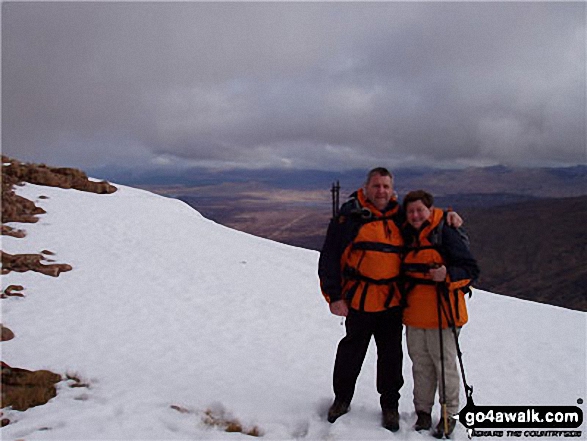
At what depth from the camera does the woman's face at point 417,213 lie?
454 centimetres

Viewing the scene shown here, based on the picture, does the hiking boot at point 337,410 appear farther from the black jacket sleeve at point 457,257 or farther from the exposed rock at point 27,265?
the exposed rock at point 27,265

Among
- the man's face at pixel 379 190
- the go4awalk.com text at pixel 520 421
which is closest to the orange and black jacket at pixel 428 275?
the man's face at pixel 379 190

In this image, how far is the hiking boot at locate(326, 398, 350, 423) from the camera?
17.2 ft

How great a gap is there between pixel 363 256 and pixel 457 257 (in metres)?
1.06

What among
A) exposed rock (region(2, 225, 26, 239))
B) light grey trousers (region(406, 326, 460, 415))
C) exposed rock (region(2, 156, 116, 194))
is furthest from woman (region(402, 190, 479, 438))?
exposed rock (region(2, 156, 116, 194))

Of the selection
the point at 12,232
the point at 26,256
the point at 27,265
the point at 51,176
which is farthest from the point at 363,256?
the point at 51,176

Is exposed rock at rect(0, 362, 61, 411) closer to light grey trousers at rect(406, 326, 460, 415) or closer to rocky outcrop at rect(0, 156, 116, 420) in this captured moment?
rocky outcrop at rect(0, 156, 116, 420)

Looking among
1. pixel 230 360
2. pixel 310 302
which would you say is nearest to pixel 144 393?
pixel 230 360

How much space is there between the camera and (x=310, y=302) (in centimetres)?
1285

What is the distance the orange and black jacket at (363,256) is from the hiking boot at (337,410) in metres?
1.50

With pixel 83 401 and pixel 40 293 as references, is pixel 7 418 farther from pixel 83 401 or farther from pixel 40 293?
pixel 40 293

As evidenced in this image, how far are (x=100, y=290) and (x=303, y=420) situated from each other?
321 inches

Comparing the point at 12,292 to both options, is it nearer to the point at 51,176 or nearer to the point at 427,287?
the point at 427,287

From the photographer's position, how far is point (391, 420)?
5090 millimetres
